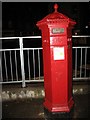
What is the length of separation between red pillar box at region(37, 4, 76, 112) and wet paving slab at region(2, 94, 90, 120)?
0.46 feet

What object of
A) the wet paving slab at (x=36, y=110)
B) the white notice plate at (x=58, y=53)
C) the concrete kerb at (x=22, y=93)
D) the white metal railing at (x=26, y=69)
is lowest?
the wet paving slab at (x=36, y=110)

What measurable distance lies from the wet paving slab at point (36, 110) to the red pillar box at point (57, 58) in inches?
5.5

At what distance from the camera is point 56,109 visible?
3.62m

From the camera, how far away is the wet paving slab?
363cm

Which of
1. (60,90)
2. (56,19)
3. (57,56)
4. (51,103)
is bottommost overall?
(51,103)

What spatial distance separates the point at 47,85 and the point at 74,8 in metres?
33.2

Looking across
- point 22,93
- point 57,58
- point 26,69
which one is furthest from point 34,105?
point 26,69

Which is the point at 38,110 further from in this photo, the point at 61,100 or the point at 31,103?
the point at 61,100

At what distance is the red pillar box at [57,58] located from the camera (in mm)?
3162

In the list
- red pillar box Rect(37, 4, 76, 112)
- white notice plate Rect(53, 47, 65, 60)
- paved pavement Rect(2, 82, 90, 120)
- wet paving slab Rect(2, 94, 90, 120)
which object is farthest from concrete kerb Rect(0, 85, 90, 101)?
white notice plate Rect(53, 47, 65, 60)

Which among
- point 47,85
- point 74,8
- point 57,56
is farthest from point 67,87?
point 74,8

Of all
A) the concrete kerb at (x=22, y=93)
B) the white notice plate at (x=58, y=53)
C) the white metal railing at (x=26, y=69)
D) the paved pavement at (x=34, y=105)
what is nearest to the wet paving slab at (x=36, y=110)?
the paved pavement at (x=34, y=105)

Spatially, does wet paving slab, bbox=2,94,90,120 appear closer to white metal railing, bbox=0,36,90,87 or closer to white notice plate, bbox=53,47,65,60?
white metal railing, bbox=0,36,90,87

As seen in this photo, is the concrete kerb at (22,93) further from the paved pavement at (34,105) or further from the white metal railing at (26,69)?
the white metal railing at (26,69)
